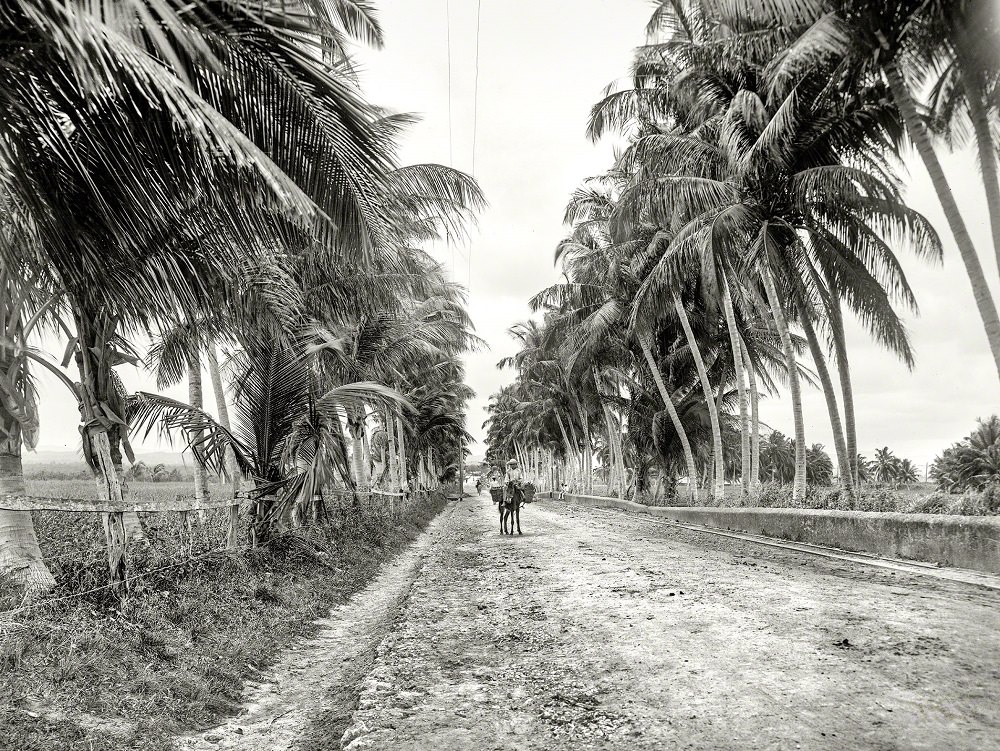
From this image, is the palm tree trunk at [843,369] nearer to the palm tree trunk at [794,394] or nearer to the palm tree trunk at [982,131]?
the palm tree trunk at [794,394]

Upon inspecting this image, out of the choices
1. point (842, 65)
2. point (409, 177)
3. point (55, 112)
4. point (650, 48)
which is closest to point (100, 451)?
point (55, 112)

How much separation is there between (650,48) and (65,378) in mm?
16349

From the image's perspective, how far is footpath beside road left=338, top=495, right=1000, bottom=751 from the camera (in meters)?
3.31

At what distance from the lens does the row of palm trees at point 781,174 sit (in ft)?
28.6

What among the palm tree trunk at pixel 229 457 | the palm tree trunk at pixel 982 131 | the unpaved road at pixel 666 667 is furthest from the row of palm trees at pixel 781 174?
the palm tree trunk at pixel 229 457

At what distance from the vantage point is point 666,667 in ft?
14.2

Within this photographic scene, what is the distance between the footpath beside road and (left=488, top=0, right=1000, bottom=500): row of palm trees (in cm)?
460

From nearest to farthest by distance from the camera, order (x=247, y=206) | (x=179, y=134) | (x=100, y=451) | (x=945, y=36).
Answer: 1. (x=179, y=134)
2. (x=247, y=206)
3. (x=100, y=451)
4. (x=945, y=36)

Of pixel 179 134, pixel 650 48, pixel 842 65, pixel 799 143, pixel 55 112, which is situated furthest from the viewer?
pixel 650 48

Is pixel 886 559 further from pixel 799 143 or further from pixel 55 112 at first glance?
pixel 55 112

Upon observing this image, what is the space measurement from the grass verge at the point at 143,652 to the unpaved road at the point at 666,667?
1.20 feet

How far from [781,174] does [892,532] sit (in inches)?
318

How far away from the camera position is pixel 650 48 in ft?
57.2

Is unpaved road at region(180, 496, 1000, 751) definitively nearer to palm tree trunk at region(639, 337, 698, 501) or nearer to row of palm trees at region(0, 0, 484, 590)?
row of palm trees at region(0, 0, 484, 590)
